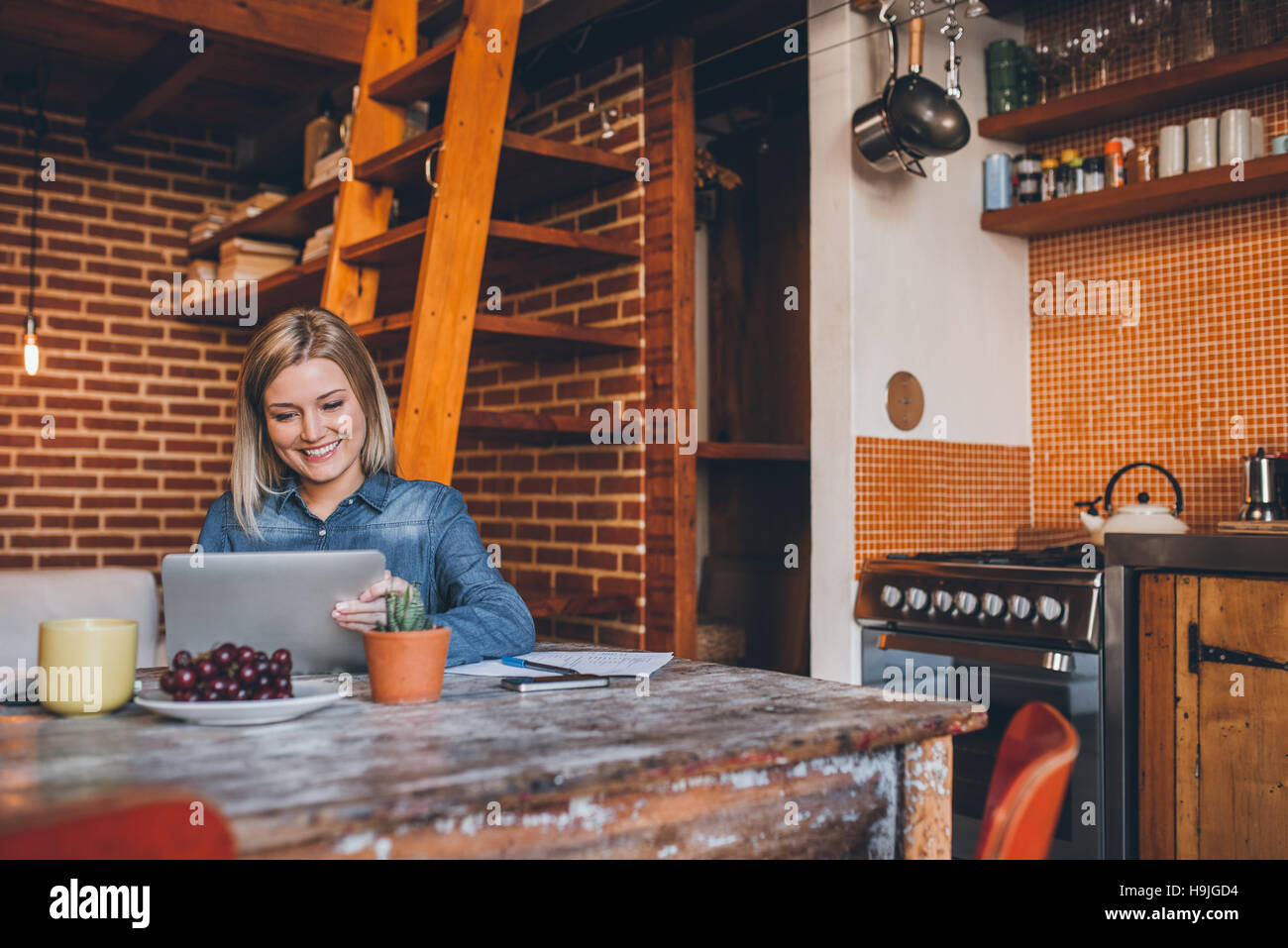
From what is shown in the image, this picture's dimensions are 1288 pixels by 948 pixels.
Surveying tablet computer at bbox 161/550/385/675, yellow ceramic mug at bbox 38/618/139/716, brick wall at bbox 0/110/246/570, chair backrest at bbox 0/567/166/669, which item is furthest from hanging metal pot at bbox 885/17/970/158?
brick wall at bbox 0/110/246/570

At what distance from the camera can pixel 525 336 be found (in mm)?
2857

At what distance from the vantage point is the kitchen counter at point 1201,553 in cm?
218

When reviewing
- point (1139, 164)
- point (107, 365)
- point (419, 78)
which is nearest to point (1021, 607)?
point (1139, 164)

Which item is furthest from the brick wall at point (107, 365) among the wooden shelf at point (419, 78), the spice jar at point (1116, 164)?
the spice jar at point (1116, 164)

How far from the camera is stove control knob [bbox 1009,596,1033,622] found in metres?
2.49

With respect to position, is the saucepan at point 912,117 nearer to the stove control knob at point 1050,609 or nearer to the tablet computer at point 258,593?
the stove control knob at point 1050,609

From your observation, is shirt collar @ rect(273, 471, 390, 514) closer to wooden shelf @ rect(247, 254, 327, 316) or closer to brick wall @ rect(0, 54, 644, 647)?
brick wall @ rect(0, 54, 644, 647)

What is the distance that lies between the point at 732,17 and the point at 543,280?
3.20ft

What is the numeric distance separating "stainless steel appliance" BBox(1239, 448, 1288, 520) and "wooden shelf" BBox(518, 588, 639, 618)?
158 centimetres

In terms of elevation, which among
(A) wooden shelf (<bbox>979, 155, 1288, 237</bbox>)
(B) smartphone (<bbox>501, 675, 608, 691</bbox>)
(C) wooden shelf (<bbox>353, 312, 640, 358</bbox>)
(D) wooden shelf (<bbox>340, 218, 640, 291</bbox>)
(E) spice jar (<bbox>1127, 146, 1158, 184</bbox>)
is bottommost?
(B) smartphone (<bbox>501, 675, 608, 691</bbox>)

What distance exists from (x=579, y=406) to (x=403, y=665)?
212 cm

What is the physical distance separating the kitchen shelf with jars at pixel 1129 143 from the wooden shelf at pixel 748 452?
2.95 ft

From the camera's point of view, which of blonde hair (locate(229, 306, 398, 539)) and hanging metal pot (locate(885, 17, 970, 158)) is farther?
hanging metal pot (locate(885, 17, 970, 158))
